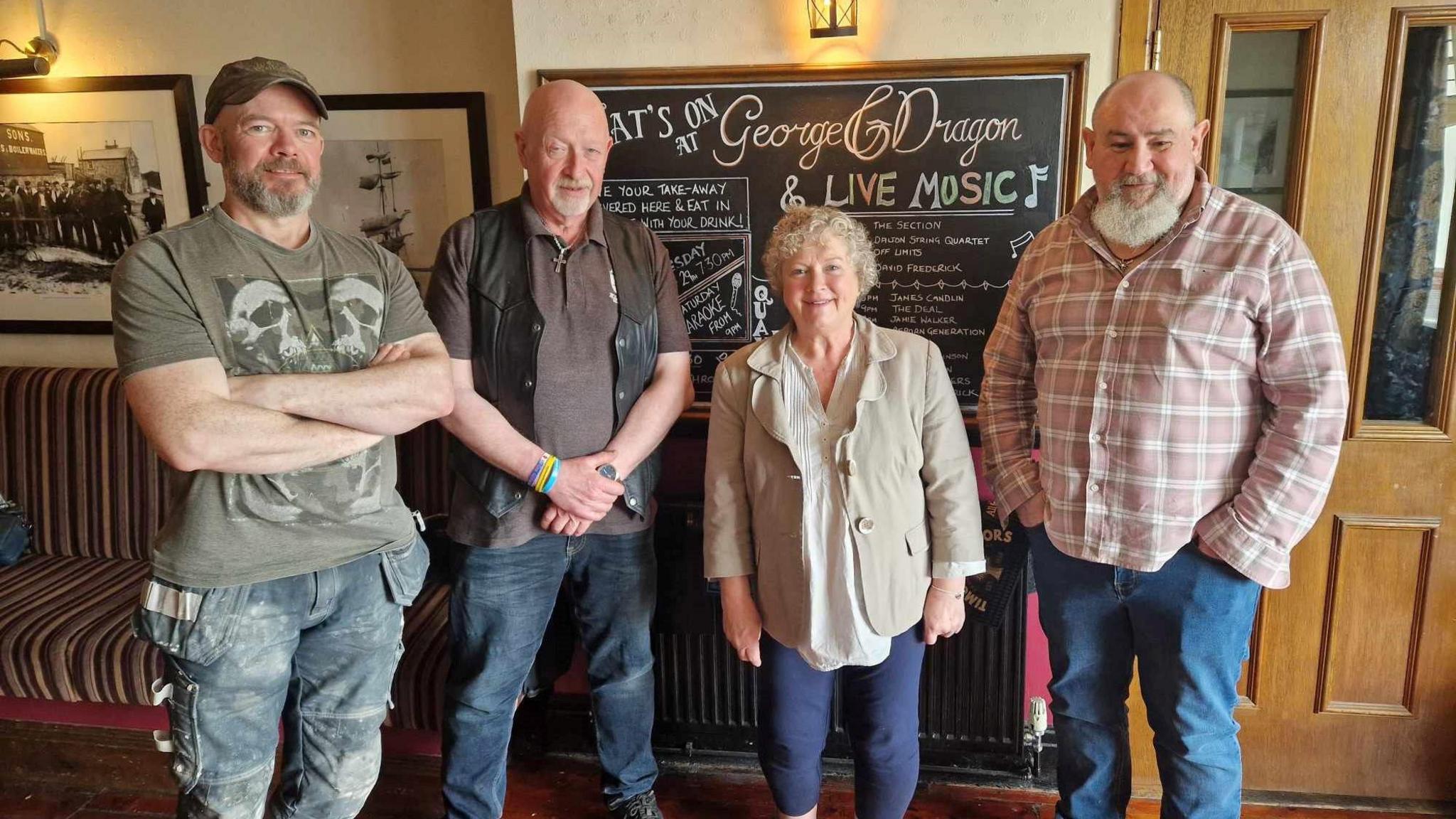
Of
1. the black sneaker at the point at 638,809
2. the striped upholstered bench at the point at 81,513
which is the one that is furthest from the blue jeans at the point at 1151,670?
the striped upholstered bench at the point at 81,513

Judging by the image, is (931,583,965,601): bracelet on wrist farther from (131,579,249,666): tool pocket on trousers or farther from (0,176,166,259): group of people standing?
(0,176,166,259): group of people standing

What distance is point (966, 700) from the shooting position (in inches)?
89.0

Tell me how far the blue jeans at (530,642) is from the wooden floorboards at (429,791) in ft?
1.10

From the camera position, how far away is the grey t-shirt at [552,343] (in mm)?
1791

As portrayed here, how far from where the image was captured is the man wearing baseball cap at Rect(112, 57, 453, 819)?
1361 millimetres

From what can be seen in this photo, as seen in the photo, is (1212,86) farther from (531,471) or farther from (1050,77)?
(531,471)

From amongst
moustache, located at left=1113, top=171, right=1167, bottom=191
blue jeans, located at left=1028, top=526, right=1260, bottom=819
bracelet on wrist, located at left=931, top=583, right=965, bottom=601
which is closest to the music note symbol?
moustache, located at left=1113, top=171, right=1167, bottom=191

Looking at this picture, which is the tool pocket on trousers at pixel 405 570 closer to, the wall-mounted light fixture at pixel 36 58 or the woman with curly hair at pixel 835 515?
the woman with curly hair at pixel 835 515

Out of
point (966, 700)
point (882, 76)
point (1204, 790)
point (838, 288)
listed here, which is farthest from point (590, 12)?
point (1204, 790)

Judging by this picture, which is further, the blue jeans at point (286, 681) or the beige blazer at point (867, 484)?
the beige blazer at point (867, 484)

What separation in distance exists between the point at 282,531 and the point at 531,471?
0.47m

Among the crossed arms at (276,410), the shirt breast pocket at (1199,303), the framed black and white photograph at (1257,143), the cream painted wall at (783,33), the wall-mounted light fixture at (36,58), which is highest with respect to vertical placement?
the wall-mounted light fixture at (36,58)

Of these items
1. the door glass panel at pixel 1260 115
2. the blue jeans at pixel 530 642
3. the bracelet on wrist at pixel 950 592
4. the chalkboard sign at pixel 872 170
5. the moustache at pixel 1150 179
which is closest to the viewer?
the moustache at pixel 1150 179

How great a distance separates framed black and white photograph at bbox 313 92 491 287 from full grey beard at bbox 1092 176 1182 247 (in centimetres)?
175
